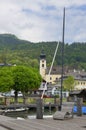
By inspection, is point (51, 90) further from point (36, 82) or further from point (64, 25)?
point (64, 25)

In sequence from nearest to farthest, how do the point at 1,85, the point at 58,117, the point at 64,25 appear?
the point at 58,117
the point at 64,25
the point at 1,85

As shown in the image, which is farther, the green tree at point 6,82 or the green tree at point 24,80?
the green tree at point 24,80

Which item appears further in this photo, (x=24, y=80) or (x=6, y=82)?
(x=24, y=80)

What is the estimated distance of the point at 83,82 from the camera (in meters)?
174

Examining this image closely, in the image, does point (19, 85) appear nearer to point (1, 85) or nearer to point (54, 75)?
point (1, 85)

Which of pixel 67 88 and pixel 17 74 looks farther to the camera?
pixel 67 88

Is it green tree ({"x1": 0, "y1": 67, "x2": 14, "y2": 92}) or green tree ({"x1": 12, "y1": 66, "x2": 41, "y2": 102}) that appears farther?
green tree ({"x1": 12, "y1": 66, "x2": 41, "y2": 102})

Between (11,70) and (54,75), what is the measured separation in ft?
364

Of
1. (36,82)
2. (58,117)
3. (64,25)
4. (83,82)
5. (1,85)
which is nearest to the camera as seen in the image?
(58,117)

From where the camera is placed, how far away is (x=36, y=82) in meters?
89.3

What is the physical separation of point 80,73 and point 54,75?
2173cm

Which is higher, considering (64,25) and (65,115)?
(64,25)

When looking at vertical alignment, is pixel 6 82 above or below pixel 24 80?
below

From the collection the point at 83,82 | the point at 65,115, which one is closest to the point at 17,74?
the point at 65,115
